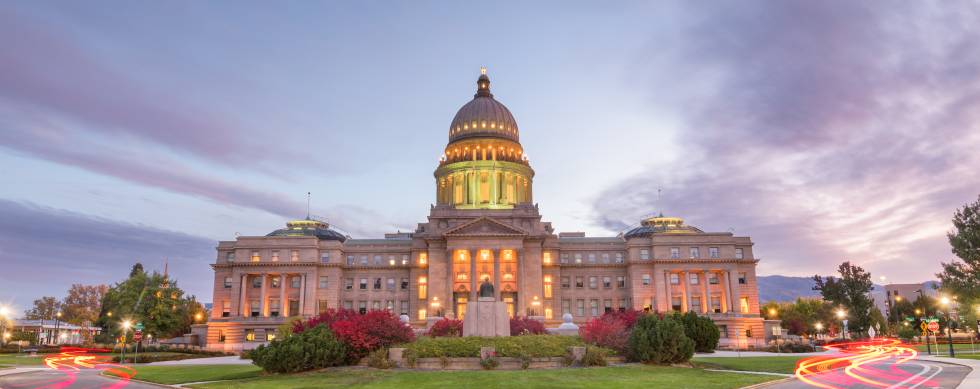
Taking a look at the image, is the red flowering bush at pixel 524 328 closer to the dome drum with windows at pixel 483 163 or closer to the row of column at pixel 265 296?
the row of column at pixel 265 296

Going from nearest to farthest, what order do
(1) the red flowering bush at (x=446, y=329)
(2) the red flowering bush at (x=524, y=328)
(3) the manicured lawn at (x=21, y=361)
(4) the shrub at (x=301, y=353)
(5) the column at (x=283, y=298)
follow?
(4) the shrub at (x=301, y=353) < (3) the manicured lawn at (x=21, y=361) < (1) the red flowering bush at (x=446, y=329) < (2) the red flowering bush at (x=524, y=328) < (5) the column at (x=283, y=298)

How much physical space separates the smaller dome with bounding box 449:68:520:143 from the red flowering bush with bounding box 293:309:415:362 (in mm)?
81021

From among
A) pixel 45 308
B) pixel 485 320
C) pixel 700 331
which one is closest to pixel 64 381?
pixel 485 320

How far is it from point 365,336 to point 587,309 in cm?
6675

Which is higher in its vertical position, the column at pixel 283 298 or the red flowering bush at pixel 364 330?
the column at pixel 283 298

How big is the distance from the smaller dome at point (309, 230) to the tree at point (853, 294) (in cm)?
7750

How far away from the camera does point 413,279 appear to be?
96.0m

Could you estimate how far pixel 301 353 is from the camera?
31.2 meters

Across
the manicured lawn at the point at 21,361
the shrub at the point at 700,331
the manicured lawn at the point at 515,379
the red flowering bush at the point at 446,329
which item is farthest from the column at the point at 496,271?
the manicured lawn at the point at 515,379

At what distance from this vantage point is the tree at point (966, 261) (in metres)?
58.4

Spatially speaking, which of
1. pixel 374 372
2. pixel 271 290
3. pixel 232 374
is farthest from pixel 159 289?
pixel 374 372

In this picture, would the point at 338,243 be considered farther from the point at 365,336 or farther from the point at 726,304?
the point at 365,336

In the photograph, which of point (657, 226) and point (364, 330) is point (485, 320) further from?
point (657, 226)

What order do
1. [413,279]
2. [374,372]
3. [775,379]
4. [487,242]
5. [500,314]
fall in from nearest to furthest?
[775,379]
[374,372]
[500,314]
[487,242]
[413,279]
